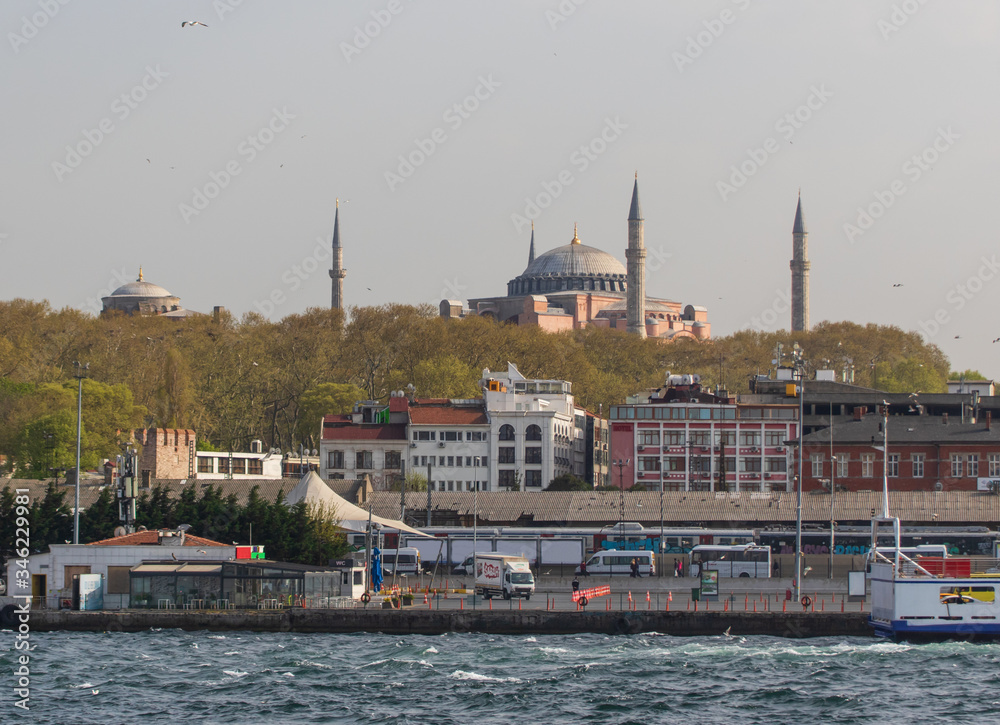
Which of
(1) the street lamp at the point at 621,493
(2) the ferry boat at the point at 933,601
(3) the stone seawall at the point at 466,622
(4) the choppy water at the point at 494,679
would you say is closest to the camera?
(4) the choppy water at the point at 494,679

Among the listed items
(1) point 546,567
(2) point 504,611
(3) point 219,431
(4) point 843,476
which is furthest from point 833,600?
(3) point 219,431

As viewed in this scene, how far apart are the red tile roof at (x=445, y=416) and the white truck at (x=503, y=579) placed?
43847mm

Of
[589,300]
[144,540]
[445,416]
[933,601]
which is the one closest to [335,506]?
[144,540]

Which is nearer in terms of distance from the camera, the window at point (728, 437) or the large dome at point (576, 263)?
the window at point (728, 437)

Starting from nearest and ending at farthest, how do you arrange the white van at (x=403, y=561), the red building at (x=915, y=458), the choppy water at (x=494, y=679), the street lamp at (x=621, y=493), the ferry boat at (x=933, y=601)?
1. the choppy water at (x=494, y=679)
2. the ferry boat at (x=933, y=601)
3. the white van at (x=403, y=561)
4. the street lamp at (x=621, y=493)
5. the red building at (x=915, y=458)

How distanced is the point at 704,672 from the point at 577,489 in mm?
46790

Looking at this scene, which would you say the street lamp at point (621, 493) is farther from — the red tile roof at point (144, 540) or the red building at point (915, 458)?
the red tile roof at point (144, 540)

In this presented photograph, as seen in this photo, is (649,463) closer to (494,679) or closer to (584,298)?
(494,679)

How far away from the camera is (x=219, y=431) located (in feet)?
349

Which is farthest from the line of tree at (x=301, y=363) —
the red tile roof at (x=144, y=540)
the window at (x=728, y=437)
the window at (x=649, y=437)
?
the red tile roof at (x=144, y=540)

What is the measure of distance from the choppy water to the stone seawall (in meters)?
0.46

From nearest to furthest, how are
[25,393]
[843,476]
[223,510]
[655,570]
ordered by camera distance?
[223,510] < [655,570] < [843,476] < [25,393]

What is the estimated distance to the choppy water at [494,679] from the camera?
34.2 m

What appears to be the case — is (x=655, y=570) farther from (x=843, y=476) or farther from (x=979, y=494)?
(x=843, y=476)
